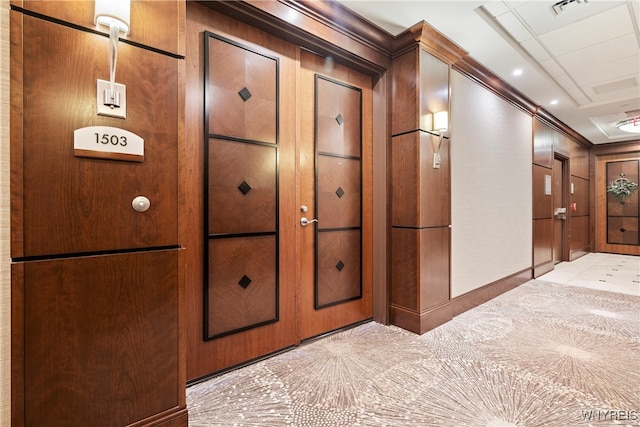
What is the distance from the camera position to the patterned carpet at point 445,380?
1723 mm

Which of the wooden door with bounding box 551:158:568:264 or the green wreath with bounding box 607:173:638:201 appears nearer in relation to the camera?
the wooden door with bounding box 551:158:568:264

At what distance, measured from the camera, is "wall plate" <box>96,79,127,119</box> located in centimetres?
132

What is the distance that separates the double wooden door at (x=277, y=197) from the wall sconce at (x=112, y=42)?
2.33ft

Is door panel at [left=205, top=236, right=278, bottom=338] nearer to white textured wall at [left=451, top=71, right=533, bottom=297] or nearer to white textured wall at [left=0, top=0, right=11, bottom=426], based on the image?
white textured wall at [left=0, top=0, right=11, bottom=426]

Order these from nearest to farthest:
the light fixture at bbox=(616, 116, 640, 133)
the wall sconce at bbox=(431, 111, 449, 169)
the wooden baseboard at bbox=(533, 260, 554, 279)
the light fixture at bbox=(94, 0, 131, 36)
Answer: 1. the light fixture at bbox=(94, 0, 131, 36)
2. the wall sconce at bbox=(431, 111, 449, 169)
3. the wooden baseboard at bbox=(533, 260, 554, 279)
4. the light fixture at bbox=(616, 116, 640, 133)

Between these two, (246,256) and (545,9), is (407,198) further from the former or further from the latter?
(545,9)

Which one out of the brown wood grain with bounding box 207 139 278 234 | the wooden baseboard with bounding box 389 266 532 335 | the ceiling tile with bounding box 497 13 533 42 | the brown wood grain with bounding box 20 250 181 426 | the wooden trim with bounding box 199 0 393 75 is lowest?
the wooden baseboard with bounding box 389 266 532 335

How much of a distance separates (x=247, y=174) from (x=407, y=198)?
1.61m

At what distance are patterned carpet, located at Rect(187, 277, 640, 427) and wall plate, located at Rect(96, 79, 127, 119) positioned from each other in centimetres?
169

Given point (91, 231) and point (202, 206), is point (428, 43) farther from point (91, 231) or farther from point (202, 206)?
point (91, 231)

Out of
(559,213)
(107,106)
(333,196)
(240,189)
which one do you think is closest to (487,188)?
(333,196)

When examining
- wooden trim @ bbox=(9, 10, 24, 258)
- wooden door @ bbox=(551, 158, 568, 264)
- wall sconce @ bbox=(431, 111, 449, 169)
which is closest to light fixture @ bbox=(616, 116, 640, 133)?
wooden door @ bbox=(551, 158, 568, 264)

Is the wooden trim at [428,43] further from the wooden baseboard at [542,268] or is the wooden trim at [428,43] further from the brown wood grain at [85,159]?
the wooden baseboard at [542,268]

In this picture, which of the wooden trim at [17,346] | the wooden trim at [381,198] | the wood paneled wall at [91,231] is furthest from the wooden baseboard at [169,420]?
the wooden trim at [381,198]
